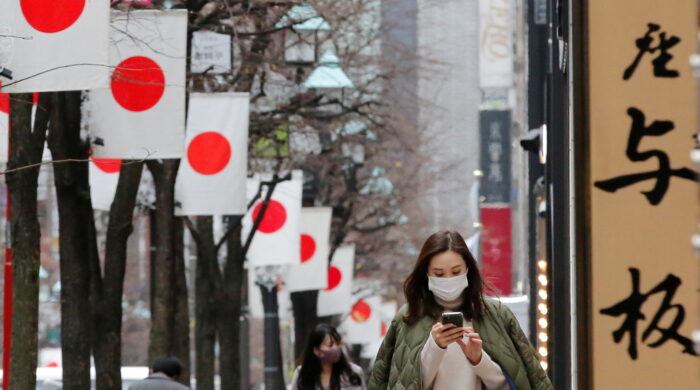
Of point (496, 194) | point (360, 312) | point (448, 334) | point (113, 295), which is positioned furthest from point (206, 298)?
point (496, 194)

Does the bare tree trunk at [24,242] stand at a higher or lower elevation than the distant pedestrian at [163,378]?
higher

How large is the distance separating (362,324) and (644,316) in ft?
133

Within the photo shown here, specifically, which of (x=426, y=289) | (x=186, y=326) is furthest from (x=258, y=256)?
(x=426, y=289)

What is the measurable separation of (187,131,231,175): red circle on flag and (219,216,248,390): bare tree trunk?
7884 mm

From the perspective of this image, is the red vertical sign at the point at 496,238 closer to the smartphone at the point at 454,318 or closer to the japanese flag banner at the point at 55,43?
the japanese flag banner at the point at 55,43

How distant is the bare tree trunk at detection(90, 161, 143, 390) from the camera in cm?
1909

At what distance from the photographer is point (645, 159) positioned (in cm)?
756

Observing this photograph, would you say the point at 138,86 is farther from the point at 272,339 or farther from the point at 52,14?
the point at 272,339

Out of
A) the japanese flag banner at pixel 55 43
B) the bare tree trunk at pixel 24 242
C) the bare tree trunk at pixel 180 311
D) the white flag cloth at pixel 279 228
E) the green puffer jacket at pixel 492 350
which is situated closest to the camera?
the green puffer jacket at pixel 492 350

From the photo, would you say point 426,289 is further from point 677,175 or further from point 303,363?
point 303,363

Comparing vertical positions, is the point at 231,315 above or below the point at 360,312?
above

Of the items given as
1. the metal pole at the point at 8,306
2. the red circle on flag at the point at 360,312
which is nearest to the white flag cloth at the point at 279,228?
the metal pole at the point at 8,306

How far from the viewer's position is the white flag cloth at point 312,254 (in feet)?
103

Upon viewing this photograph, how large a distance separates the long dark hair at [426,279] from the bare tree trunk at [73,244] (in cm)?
1104
